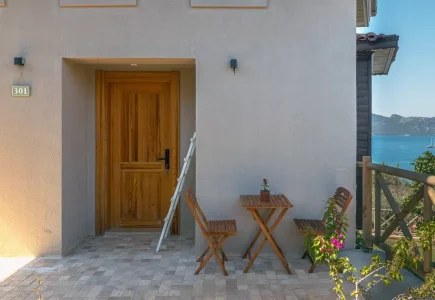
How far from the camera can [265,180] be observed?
14.3 ft

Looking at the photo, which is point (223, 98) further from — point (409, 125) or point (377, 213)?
point (409, 125)

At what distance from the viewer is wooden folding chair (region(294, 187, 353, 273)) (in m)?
4.03

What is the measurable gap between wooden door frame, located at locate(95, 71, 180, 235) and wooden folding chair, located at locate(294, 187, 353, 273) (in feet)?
6.53

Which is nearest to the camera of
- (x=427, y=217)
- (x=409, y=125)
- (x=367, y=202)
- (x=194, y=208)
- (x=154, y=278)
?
(x=427, y=217)

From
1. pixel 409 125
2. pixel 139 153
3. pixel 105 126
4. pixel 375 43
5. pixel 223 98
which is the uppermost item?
pixel 375 43

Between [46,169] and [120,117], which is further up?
[120,117]

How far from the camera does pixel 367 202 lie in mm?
4715

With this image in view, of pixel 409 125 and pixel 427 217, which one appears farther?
pixel 409 125

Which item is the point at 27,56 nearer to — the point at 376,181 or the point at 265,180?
the point at 265,180

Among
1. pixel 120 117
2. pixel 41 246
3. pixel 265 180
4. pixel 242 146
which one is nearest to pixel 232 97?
pixel 242 146

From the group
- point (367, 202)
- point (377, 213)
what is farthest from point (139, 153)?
point (377, 213)

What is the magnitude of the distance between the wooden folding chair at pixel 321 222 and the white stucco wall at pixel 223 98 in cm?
20

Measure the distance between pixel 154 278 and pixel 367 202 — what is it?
2.83 m

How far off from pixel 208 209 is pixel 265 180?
0.82 meters
